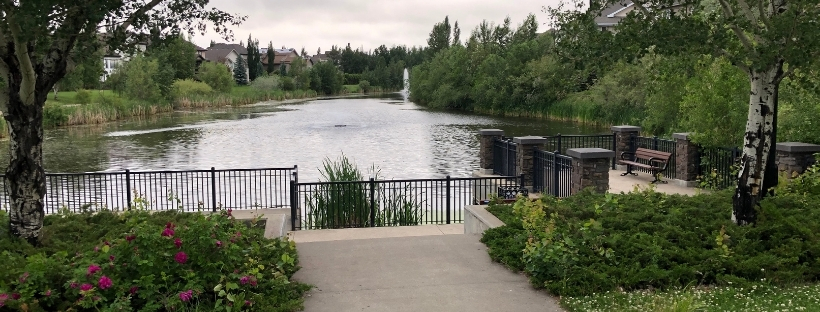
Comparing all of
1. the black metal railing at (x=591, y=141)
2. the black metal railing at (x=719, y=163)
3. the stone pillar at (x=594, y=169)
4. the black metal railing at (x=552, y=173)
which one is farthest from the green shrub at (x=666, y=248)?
the black metal railing at (x=591, y=141)

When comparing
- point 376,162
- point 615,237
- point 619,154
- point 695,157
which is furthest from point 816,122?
point 376,162

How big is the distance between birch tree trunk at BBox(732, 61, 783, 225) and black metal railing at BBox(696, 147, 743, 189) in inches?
251

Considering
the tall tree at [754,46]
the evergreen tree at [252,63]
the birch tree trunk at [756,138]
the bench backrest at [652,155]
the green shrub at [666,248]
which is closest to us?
the green shrub at [666,248]

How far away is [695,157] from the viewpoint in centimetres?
1639

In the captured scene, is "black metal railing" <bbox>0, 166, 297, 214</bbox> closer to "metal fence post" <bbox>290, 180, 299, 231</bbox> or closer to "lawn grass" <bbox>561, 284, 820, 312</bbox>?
"metal fence post" <bbox>290, 180, 299, 231</bbox>

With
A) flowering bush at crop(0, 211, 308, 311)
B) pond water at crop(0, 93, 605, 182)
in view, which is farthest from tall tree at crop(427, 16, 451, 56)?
flowering bush at crop(0, 211, 308, 311)

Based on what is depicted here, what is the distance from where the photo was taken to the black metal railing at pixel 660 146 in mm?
17938

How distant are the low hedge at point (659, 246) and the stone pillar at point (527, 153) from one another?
597cm

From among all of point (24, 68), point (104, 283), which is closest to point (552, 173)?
point (24, 68)

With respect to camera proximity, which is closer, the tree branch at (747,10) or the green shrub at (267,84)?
the tree branch at (747,10)

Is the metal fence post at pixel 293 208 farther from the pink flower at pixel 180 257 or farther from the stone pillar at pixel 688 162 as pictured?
the stone pillar at pixel 688 162

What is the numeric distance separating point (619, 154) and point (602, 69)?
36.9ft

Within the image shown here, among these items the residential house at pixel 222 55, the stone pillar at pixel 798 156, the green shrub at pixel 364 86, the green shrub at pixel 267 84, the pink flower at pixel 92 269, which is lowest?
the pink flower at pixel 92 269

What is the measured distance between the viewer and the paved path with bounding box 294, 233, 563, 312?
6.69 meters
